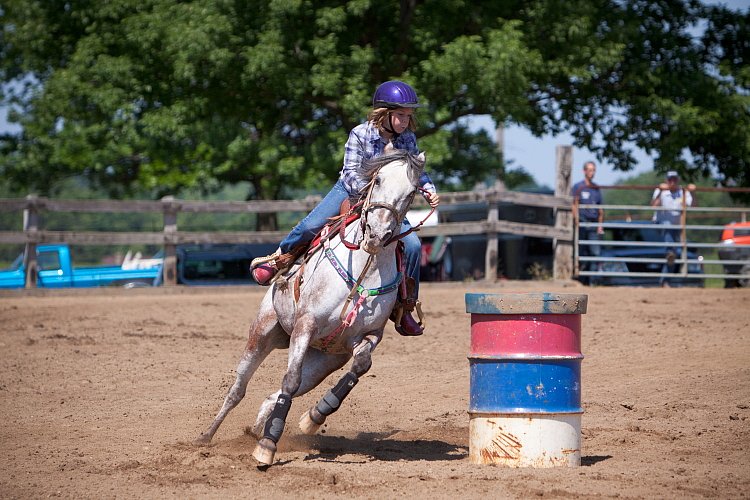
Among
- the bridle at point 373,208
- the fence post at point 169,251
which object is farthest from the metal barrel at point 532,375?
the fence post at point 169,251

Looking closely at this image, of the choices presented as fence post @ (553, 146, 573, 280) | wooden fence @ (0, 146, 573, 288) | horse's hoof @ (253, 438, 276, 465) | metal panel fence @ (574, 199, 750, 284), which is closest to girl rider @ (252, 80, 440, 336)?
horse's hoof @ (253, 438, 276, 465)

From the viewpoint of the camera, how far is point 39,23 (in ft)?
75.0

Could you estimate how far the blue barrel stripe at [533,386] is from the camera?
6.04 m

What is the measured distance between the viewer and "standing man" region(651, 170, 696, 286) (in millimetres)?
17469

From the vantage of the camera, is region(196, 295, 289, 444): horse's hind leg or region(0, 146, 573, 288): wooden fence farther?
region(0, 146, 573, 288): wooden fence

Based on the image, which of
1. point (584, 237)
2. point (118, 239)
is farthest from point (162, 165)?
point (584, 237)

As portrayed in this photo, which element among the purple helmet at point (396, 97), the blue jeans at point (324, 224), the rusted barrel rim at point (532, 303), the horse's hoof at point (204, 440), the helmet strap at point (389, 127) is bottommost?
the horse's hoof at point (204, 440)

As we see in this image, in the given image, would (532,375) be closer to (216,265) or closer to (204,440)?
(204,440)

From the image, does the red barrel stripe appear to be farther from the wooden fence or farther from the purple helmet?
the wooden fence

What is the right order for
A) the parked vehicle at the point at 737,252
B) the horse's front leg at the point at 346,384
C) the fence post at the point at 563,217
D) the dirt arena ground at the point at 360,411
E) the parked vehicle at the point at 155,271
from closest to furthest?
the dirt arena ground at the point at 360,411 → the horse's front leg at the point at 346,384 → the parked vehicle at the point at 737,252 → the fence post at the point at 563,217 → the parked vehicle at the point at 155,271

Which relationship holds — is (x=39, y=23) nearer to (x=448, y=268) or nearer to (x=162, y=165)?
(x=162, y=165)

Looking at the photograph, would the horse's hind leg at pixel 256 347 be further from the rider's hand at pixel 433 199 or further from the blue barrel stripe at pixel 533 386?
the blue barrel stripe at pixel 533 386

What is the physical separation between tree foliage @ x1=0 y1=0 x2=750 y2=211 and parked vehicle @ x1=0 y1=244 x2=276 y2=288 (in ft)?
7.19

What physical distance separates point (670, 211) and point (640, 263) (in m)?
1.10
